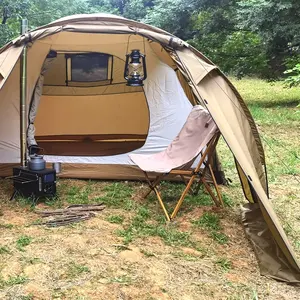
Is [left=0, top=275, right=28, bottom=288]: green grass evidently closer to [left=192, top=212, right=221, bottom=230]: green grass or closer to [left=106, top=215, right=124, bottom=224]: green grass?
[left=106, top=215, right=124, bottom=224]: green grass

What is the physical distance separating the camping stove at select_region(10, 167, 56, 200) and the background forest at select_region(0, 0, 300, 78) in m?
5.78

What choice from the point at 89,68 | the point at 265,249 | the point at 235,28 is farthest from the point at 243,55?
the point at 265,249

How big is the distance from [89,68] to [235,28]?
240 inches

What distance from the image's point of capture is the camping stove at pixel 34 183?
3654 mm

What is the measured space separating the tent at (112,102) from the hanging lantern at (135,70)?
89mm

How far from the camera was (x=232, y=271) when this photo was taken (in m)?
2.54

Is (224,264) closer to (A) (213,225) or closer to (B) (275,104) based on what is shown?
(A) (213,225)

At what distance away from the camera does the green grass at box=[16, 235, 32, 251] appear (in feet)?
9.11

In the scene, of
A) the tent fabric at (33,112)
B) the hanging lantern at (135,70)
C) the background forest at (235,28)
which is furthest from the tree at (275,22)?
the tent fabric at (33,112)

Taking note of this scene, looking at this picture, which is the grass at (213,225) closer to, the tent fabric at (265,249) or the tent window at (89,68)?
the tent fabric at (265,249)

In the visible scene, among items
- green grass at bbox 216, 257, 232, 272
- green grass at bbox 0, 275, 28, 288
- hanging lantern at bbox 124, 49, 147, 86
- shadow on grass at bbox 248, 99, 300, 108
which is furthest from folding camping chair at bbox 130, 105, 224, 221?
shadow on grass at bbox 248, 99, 300, 108

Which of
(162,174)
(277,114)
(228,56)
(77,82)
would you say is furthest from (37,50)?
(228,56)

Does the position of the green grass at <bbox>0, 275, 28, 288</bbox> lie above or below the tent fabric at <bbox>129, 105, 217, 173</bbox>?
below

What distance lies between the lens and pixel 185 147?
12.7 ft
